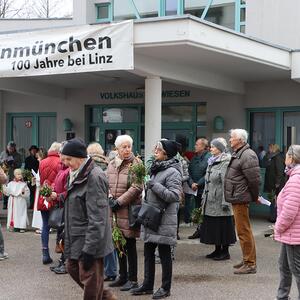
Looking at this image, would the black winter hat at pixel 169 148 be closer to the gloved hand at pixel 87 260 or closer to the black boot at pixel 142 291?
the black boot at pixel 142 291

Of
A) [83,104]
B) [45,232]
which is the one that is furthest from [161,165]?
[83,104]

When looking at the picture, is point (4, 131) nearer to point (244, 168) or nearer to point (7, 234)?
point (7, 234)

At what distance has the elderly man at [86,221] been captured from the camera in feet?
16.0

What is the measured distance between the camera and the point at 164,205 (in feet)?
20.5

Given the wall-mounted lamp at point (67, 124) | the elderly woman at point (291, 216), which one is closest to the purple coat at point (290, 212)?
the elderly woman at point (291, 216)

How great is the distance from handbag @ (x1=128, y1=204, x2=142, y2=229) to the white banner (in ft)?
11.4

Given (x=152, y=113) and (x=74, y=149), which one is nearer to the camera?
(x=74, y=149)

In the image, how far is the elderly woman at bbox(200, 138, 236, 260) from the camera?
8242 millimetres

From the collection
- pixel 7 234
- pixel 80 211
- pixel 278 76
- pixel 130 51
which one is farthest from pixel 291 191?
pixel 278 76

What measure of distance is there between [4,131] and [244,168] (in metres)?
11.9

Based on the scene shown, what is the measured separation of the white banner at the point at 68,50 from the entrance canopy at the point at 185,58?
2cm

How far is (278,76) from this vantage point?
13438 mm

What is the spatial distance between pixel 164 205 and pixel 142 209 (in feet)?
0.79

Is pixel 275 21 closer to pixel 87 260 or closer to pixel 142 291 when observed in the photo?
pixel 142 291
